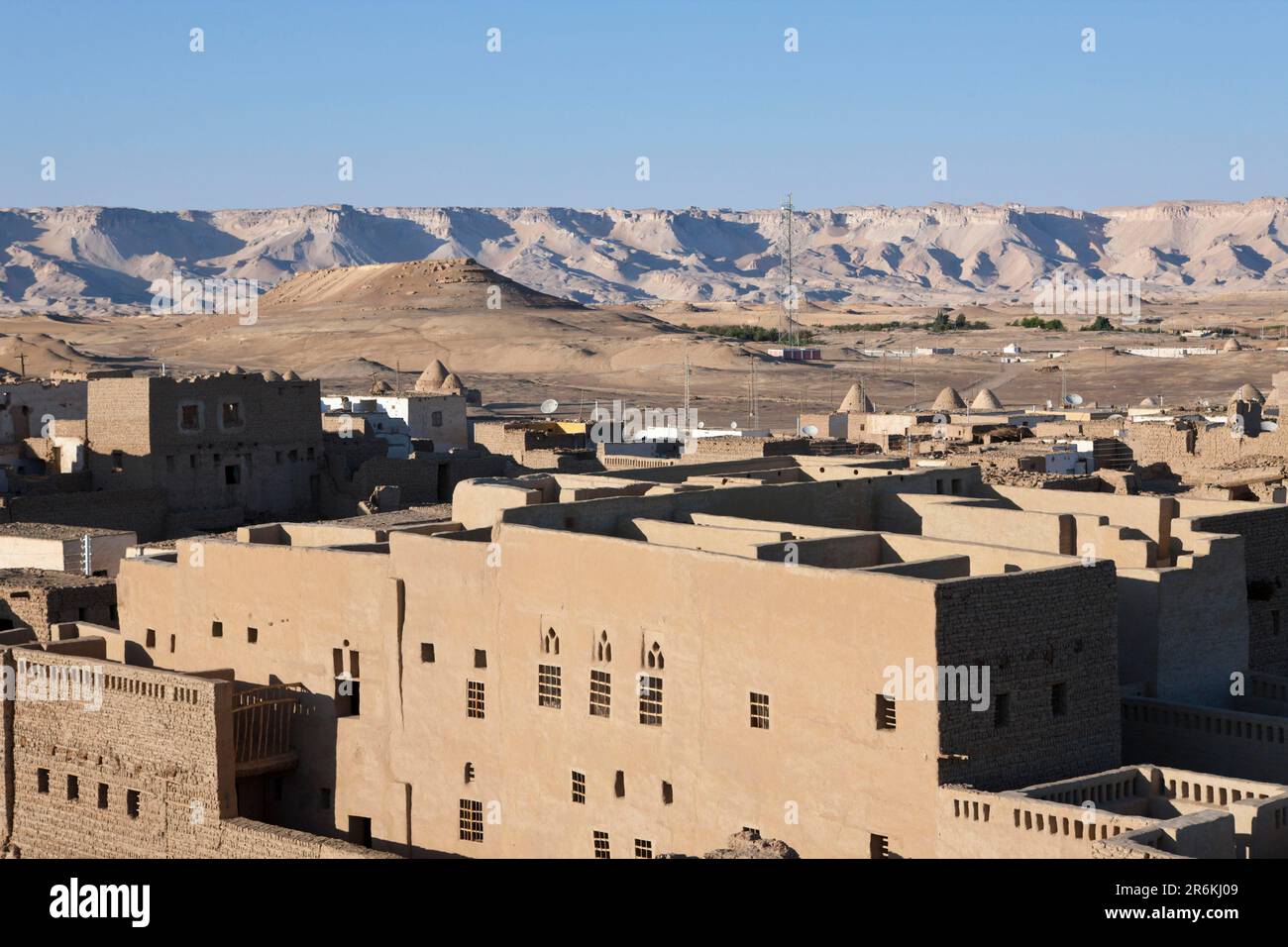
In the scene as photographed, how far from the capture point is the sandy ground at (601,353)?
77.7 meters

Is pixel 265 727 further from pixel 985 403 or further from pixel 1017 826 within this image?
pixel 985 403

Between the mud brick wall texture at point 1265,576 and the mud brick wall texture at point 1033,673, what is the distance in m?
4.15

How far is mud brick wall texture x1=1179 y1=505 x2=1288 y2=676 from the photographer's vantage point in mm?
18125

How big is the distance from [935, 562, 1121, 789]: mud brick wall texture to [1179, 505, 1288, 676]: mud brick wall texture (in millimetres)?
4152

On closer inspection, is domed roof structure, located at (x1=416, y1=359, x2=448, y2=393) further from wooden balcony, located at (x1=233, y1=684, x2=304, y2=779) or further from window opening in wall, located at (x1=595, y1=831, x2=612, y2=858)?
window opening in wall, located at (x1=595, y1=831, x2=612, y2=858)

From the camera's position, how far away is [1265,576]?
1836cm

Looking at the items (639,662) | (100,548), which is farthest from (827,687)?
(100,548)

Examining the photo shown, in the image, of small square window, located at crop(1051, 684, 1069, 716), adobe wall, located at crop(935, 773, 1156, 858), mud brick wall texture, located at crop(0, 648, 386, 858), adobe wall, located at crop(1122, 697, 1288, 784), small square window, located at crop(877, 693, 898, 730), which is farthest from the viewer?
mud brick wall texture, located at crop(0, 648, 386, 858)

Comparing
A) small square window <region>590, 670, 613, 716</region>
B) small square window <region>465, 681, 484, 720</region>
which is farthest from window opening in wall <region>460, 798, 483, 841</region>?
small square window <region>590, 670, 613, 716</region>

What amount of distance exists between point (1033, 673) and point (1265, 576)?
5.56m

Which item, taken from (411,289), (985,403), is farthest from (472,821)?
(411,289)

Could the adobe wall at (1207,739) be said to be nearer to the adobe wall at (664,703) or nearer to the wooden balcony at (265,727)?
the adobe wall at (664,703)

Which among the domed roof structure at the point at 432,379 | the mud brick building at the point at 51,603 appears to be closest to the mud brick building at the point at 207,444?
the mud brick building at the point at 51,603
